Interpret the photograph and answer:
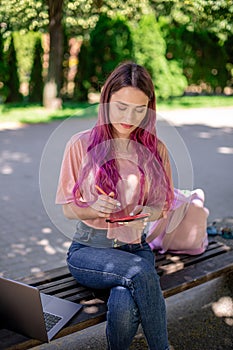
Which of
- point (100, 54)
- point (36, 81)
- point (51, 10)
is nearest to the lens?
point (51, 10)

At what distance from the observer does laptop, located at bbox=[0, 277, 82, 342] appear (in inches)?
73.7

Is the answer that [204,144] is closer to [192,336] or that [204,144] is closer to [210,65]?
[192,336]

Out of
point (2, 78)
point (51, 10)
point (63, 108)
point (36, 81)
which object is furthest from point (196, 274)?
point (36, 81)

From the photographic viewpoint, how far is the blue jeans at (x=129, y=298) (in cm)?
204

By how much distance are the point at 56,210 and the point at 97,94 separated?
676 millimetres

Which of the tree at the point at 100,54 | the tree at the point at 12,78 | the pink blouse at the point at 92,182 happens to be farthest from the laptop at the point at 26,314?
the tree at the point at 100,54

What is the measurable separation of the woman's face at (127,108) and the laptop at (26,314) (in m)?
0.83

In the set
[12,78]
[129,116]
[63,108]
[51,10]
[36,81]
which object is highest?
[51,10]

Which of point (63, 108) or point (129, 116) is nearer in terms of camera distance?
point (129, 116)

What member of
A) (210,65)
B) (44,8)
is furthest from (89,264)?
(210,65)

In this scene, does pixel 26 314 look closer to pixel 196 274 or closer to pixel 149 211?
pixel 149 211

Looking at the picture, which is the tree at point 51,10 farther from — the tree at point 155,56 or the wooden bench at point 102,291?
the tree at point 155,56

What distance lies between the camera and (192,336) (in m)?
2.71

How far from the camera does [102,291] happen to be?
2.30 meters
